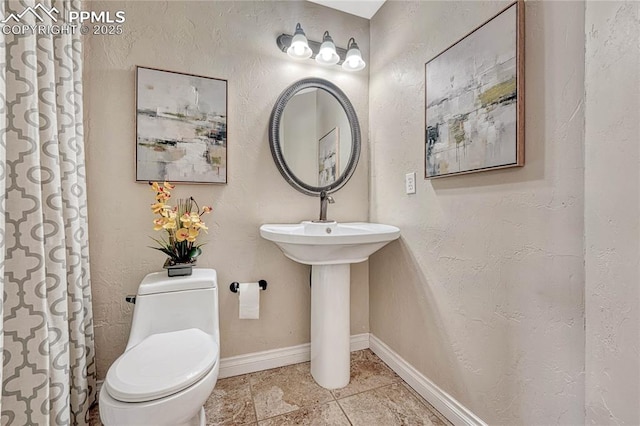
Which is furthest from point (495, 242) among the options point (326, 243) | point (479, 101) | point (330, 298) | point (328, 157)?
point (328, 157)

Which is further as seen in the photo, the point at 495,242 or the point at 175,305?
the point at 175,305

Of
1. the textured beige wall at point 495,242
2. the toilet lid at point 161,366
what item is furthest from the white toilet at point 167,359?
the textured beige wall at point 495,242

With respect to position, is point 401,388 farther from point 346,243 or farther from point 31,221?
point 31,221

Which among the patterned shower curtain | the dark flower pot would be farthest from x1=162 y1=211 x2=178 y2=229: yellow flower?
the patterned shower curtain

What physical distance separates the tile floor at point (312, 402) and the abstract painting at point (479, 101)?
47.0 inches

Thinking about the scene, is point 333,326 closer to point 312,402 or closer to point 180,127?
point 312,402

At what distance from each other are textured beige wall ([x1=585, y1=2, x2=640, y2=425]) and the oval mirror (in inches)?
50.9

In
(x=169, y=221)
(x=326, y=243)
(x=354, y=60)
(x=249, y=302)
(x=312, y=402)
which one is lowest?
(x=312, y=402)

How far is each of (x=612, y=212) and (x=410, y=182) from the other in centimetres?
93

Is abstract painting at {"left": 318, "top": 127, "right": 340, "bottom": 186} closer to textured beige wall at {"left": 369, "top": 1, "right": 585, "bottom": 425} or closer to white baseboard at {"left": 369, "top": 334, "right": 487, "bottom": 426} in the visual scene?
textured beige wall at {"left": 369, "top": 1, "right": 585, "bottom": 425}

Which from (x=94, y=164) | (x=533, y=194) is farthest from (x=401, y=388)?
(x=94, y=164)

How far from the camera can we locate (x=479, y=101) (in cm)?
122

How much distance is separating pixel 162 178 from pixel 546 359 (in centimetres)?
188

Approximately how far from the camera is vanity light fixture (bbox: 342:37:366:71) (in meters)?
1.87
